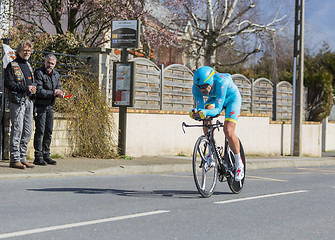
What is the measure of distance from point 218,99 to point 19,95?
148 inches

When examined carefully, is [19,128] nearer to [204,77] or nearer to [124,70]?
[124,70]

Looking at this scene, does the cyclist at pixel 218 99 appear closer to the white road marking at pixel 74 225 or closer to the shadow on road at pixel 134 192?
the shadow on road at pixel 134 192

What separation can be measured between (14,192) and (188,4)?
1827cm

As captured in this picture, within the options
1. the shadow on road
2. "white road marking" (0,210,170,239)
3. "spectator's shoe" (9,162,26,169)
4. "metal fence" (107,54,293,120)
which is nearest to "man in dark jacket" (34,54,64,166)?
"spectator's shoe" (9,162,26,169)

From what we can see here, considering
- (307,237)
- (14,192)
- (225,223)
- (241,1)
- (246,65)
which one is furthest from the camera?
(246,65)

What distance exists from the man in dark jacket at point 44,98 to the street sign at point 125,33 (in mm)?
2495

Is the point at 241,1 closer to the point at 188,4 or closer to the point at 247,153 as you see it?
the point at 188,4

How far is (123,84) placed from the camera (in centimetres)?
1230

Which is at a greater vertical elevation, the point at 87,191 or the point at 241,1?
the point at 241,1

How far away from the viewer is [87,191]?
7609 mm

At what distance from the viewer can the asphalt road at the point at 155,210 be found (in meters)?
5.10

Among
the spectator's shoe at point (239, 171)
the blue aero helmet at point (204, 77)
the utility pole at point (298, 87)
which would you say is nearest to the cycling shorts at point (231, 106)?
the blue aero helmet at point (204, 77)

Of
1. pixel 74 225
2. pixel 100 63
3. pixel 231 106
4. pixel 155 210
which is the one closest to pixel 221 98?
pixel 231 106

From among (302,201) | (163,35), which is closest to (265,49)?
(163,35)
